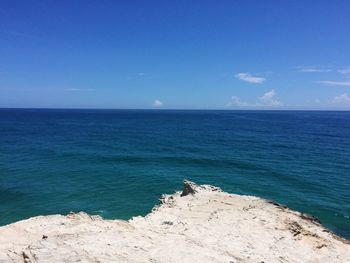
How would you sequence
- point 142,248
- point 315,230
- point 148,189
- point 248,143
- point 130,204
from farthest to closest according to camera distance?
point 248,143
point 148,189
point 130,204
point 315,230
point 142,248

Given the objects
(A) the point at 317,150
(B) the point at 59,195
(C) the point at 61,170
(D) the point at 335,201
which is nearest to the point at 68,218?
(B) the point at 59,195

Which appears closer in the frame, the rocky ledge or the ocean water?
the rocky ledge

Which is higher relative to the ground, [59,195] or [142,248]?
[142,248]

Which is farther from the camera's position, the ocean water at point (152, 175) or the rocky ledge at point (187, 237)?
the ocean water at point (152, 175)

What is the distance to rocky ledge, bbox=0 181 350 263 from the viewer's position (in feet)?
52.2

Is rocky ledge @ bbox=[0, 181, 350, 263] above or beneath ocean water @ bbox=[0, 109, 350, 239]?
above

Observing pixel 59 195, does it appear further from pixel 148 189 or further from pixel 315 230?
pixel 315 230

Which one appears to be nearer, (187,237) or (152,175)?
(187,237)

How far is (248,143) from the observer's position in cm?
7650

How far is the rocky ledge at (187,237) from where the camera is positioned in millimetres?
15906

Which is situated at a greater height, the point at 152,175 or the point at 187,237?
the point at 187,237

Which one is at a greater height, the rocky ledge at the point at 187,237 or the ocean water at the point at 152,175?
the rocky ledge at the point at 187,237

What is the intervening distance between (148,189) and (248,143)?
4220cm

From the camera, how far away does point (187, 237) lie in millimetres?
19422
